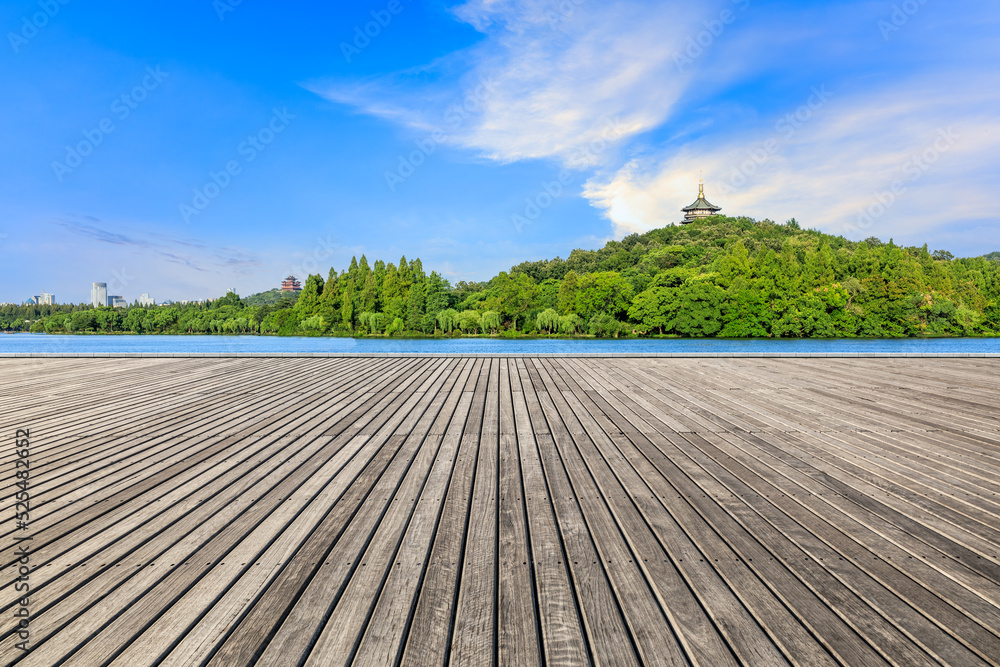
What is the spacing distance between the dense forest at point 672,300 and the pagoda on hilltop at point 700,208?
122ft

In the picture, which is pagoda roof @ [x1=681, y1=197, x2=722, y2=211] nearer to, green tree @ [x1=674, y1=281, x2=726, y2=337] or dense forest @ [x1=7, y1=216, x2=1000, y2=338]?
dense forest @ [x1=7, y1=216, x2=1000, y2=338]

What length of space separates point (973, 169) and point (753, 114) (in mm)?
10461

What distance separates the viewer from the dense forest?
27.2 metres

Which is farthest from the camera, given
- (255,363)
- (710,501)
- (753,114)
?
(753,114)

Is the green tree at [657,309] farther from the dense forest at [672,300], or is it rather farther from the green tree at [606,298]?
the green tree at [606,298]

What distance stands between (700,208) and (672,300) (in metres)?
58.1

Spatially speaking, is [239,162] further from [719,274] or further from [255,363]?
[719,274]

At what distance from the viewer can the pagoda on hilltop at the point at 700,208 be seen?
76750 millimetres

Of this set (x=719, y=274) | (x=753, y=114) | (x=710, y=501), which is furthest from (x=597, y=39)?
(x=719, y=274)

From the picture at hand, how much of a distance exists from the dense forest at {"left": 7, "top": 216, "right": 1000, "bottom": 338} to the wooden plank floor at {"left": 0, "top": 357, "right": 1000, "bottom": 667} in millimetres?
26829

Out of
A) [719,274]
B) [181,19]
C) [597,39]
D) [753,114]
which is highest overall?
→ [753,114]

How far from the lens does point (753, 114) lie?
21.1m

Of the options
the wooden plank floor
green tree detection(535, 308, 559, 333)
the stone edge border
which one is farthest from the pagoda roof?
the wooden plank floor

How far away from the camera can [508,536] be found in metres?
1.55
